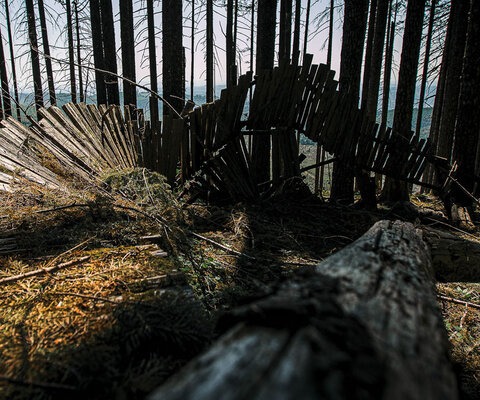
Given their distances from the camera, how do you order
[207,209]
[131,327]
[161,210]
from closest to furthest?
[131,327]
[161,210]
[207,209]

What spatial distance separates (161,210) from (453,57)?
9.13m

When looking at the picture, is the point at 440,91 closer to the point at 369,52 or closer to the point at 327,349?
the point at 369,52

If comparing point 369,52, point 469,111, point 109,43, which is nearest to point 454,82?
point 469,111

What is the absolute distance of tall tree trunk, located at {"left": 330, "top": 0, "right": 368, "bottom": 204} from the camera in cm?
616

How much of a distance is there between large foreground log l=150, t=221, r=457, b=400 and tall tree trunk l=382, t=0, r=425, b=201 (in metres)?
6.26

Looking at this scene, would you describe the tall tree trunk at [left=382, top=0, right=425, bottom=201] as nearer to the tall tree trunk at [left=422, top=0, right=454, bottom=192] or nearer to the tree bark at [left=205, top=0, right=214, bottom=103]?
the tall tree trunk at [left=422, top=0, right=454, bottom=192]

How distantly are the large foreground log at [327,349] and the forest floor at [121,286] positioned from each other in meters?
0.13

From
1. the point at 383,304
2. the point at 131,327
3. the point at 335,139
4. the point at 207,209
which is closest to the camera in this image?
the point at 383,304

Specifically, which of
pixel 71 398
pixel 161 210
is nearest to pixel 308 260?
pixel 161 210

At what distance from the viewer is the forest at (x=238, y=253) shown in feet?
2.07

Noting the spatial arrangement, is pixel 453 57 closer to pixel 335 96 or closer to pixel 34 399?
pixel 335 96

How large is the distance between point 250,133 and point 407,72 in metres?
4.83

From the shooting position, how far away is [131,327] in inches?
45.4

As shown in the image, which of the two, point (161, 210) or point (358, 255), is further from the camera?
point (161, 210)
